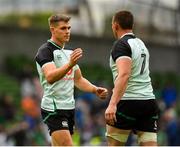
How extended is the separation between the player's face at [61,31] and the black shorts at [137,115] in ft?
3.26

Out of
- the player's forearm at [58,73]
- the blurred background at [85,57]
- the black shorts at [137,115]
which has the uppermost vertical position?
the player's forearm at [58,73]

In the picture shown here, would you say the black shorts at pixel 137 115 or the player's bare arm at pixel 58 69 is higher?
the player's bare arm at pixel 58 69

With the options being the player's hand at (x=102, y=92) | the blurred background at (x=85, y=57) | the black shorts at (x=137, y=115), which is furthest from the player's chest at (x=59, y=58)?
the blurred background at (x=85, y=57)

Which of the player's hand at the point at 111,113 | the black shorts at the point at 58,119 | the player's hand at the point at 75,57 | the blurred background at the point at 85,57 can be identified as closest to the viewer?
the player's hand at the point at 75,57

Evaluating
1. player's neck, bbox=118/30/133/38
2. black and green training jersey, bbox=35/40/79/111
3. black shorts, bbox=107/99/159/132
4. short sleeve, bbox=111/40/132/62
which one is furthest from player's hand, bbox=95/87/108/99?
player's neck, bbox=118/30/133/38

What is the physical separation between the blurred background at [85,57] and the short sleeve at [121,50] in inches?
329

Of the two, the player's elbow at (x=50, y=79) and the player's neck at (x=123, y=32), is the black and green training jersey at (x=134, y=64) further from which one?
the player's elbow at (x=50, y=79)

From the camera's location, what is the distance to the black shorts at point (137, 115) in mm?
10438

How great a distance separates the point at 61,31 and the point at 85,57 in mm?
17407

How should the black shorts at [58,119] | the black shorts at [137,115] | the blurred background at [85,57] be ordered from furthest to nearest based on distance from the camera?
the blurred background at [85,57] → the black shorts at [137,115] → the black shorts at [58,119]

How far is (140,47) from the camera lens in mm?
10359

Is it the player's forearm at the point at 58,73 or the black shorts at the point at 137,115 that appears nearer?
the player's forearm at the point at 58,73

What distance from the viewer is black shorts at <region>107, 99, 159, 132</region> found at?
10438mm

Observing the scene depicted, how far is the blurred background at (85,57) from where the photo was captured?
65.1 ft
